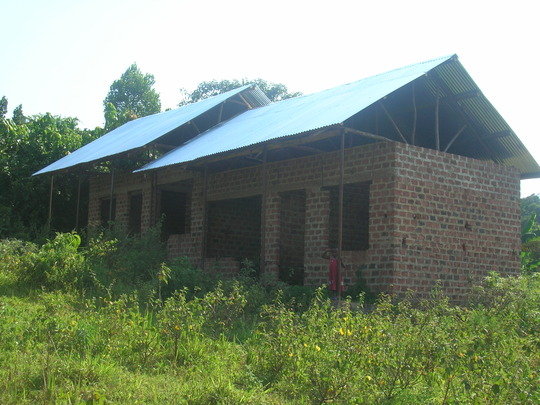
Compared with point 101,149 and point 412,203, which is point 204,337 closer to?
point 412,203

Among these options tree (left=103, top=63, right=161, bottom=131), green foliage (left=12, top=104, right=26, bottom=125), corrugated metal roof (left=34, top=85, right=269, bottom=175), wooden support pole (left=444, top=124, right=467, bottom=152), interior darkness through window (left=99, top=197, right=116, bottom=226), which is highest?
tree (left=103, top=63, right=161, bottom=131)

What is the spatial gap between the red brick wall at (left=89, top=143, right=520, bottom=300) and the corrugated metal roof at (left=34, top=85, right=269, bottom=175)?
3217 mm

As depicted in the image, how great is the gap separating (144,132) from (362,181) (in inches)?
272

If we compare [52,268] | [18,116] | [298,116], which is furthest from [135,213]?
[18,116]

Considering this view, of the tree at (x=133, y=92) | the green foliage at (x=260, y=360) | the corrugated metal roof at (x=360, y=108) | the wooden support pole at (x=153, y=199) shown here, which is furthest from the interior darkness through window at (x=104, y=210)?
the tree at (x=133, y=92)

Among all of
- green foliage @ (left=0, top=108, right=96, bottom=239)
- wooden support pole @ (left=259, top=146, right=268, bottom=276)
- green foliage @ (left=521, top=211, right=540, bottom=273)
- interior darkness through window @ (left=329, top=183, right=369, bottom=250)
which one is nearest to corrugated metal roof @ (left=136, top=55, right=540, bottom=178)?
wooden support pole @ (left=259, top=146, right=268, bottom=276)

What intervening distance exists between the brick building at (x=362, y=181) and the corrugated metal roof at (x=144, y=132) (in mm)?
100

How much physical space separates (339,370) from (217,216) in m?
9.33

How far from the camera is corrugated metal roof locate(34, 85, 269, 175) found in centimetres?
1495

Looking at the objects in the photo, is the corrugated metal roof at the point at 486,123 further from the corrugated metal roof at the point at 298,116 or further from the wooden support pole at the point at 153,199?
the wooden support pole at the point at 153,199

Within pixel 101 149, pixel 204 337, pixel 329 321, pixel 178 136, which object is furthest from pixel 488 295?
pixel 101 149

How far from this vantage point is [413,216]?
1052 cm

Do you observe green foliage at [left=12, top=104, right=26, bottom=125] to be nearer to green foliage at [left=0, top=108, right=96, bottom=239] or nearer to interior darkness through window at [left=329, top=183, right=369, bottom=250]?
green foliage at [left=0, top=108, right=96, bottom=239]

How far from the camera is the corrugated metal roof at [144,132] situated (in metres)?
14.9
